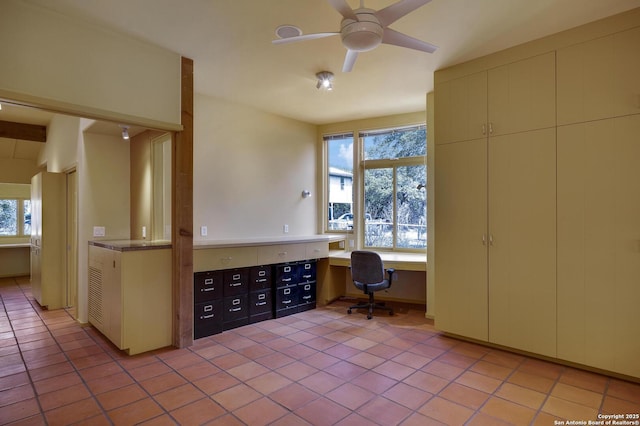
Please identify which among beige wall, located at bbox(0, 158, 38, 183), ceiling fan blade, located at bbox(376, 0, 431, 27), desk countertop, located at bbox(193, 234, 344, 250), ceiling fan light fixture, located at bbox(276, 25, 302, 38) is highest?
ceiling fan light fixture, located at bbox(276, 25, 302, 38)

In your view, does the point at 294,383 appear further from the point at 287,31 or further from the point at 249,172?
the point at 249,172

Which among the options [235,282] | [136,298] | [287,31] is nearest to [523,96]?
[287,31]

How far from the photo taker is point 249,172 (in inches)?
197

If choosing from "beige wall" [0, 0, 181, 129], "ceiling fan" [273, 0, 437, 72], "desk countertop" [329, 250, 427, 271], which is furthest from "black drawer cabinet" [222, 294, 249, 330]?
"ceiling fan" [273, 0, 437, 72]

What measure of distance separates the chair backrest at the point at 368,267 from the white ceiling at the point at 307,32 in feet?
6.81

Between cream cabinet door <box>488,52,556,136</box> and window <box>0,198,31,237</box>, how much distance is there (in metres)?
9.53

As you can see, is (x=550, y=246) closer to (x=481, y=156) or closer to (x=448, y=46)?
(x=481, y=156)

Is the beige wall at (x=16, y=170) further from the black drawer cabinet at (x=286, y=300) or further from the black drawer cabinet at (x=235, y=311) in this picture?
the black drawer cabinet at (x=286, y=300)

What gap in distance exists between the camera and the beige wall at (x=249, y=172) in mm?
4469

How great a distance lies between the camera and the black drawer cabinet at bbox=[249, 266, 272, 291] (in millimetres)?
4238

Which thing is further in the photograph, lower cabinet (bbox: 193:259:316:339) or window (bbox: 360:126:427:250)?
window (bbox: 360:126:427:250)

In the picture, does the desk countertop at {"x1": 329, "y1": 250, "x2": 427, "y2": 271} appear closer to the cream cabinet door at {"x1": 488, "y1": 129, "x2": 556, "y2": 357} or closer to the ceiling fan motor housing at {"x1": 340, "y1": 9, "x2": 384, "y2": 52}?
the cream cabinet door at {"x1": 488, "y1": 129, "x2": 556, "y2": 357}

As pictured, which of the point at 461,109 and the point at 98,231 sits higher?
the point at 461,109

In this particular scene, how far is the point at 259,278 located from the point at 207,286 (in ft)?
2.29
